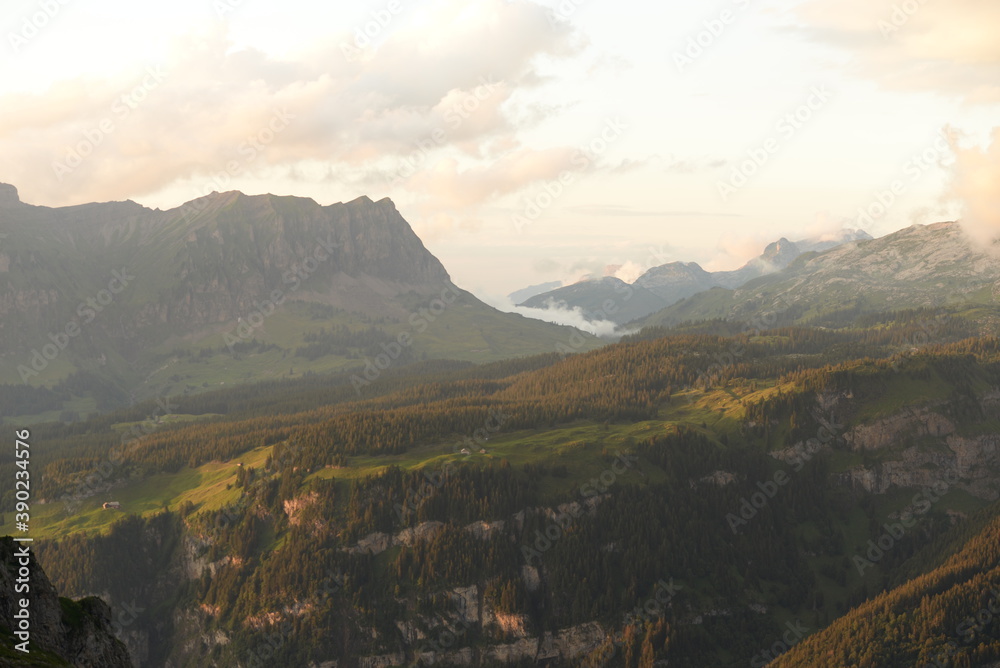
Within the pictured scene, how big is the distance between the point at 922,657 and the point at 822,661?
20.1 m

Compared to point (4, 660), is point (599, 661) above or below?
below

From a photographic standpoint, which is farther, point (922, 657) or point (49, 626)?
point (922, 657)

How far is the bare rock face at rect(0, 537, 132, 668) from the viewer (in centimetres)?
7619

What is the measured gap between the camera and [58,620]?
83.3 meters

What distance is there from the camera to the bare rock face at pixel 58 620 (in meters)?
76.2

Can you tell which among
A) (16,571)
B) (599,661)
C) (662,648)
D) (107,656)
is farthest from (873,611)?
(16,571)

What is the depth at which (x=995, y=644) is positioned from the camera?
167 metres

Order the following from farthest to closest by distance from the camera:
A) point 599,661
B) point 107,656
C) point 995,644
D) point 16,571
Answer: point 599,661 < point 995,644 < point 107,656 < point 16,571

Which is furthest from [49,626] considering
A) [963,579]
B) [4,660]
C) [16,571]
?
[963,579]

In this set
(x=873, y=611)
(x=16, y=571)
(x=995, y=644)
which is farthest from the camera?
(x=873, y=611)

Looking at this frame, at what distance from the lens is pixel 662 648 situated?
194 meters

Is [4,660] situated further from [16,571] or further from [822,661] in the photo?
[822,661]

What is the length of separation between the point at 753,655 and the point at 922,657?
41.0 meters

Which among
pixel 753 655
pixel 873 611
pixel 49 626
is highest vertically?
pixel 49 626
